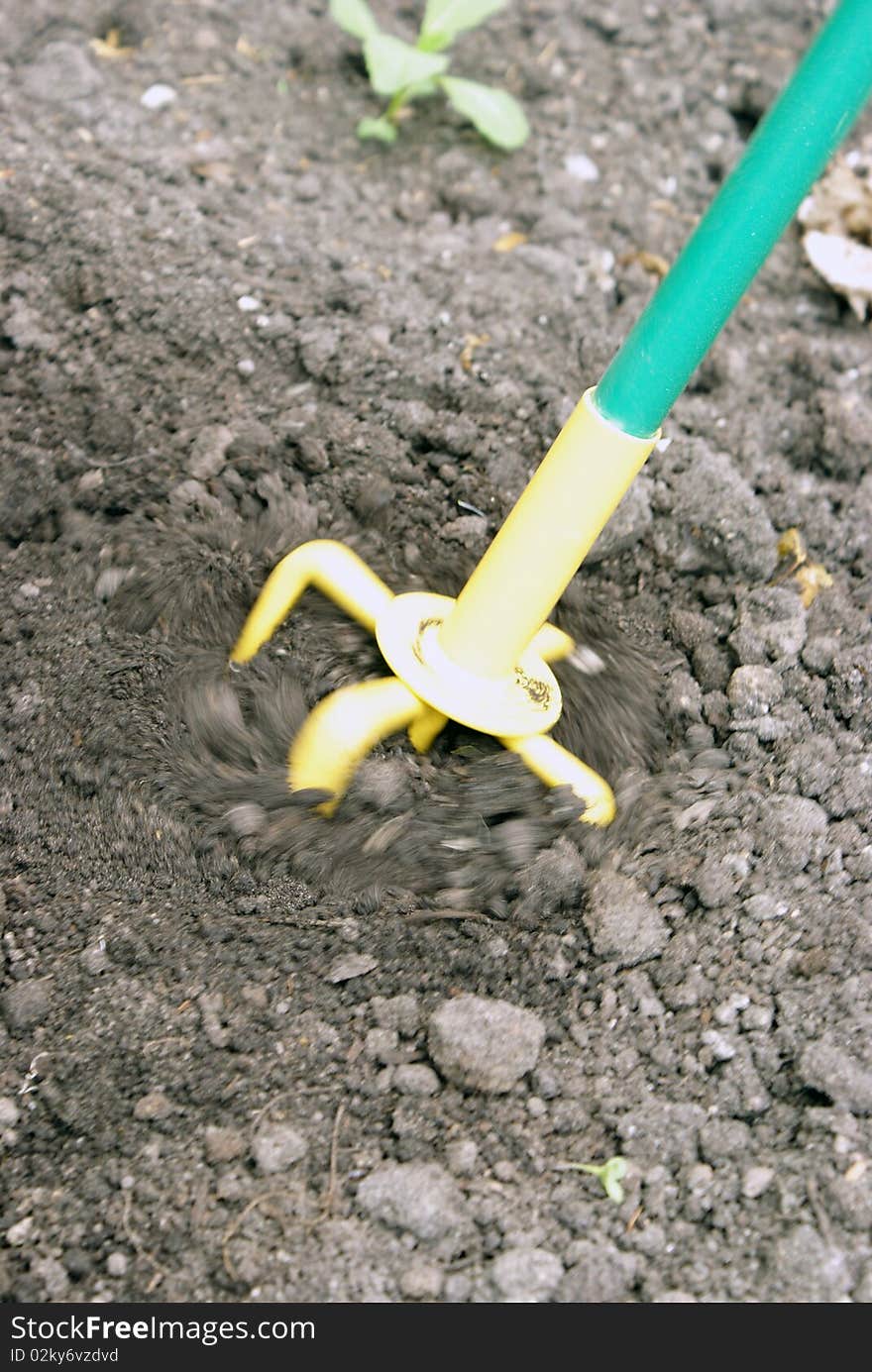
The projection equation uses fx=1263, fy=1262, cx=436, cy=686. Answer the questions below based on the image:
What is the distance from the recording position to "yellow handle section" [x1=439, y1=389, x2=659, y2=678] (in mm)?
1490

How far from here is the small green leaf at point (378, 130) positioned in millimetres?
2529

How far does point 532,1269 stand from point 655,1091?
26 cm

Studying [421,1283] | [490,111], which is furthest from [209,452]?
[421,1283]

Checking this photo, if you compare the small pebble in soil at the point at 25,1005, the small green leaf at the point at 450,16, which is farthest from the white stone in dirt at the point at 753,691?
the small green leaf at the point at 450,16

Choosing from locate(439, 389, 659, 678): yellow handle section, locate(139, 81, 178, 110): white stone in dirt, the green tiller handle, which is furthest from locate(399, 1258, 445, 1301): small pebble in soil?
locate(139, 81, 178, 110): white stone in dirt

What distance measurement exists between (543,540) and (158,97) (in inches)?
60.6

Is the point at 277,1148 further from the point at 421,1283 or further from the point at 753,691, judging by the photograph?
the point at 753,691

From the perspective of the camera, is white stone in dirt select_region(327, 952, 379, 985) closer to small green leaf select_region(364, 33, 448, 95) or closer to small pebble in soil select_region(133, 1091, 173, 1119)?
small pebble in soil select_region(133, 1091, 173, 1119)

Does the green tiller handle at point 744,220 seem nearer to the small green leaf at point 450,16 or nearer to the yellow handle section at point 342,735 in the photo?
the yellow handle section at point 342,735

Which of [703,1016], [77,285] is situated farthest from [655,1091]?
[77,285]

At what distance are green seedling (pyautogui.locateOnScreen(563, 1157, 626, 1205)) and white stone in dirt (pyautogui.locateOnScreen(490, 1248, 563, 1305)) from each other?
0.33 ft

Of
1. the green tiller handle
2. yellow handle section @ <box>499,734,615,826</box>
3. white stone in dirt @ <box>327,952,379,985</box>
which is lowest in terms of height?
white stone in dirt @ <box>327,952,379,985</box>

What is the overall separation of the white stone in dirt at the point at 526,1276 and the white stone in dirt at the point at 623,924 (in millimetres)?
383
